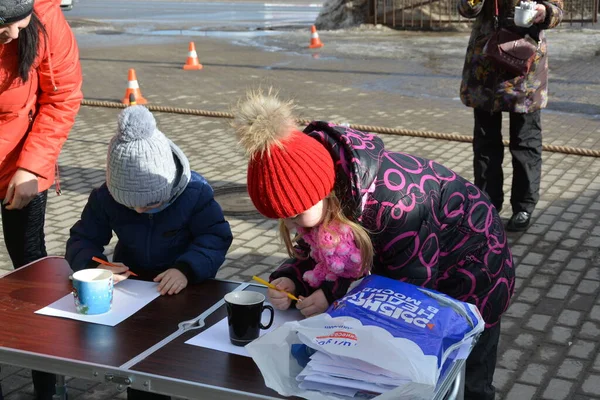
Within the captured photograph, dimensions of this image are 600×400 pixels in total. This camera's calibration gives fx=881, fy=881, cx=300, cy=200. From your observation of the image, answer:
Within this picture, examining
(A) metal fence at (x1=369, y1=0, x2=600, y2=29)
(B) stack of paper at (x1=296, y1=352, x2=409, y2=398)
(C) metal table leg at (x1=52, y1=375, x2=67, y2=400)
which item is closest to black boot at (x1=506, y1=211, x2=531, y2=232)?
A: (C) metal table leg at (x1=52, y1=375, x2=67, y2=400)

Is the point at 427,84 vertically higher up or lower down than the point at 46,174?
lower down

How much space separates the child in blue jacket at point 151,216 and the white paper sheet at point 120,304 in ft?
0.14

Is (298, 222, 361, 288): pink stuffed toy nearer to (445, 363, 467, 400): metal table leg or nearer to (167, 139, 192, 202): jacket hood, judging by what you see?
(445, 363, 467, 400): metal table leg

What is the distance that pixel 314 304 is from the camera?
2.75 m

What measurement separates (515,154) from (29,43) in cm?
341

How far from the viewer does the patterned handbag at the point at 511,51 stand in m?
5.46

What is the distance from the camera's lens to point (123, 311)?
2857mm

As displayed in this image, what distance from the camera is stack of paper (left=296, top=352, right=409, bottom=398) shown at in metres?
2.23

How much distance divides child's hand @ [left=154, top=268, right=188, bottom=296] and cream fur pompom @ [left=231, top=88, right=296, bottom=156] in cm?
74

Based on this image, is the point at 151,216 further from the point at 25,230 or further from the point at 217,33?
the point at 217,33

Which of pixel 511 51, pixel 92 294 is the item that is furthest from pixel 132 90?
pixel 92 294

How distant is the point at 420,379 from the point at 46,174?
2172mm


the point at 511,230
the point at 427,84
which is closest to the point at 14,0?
the point at 511,230

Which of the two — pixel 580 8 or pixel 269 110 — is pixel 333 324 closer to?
pixel 269 110
